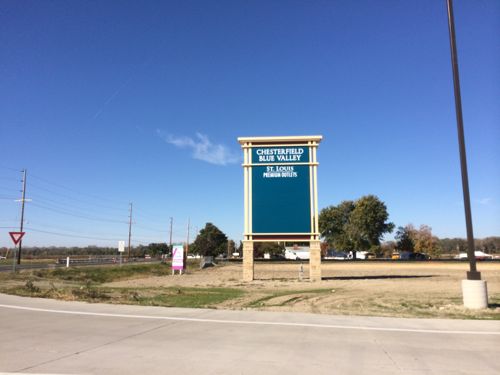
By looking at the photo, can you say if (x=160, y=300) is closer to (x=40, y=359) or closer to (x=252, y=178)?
(x=40, y=359)

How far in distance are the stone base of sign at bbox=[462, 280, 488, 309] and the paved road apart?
2.44 m

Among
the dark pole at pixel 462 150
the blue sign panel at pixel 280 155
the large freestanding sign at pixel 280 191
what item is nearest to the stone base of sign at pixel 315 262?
the large freestanding sign at pixel 280 191

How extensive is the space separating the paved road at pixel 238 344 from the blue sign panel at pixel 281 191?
57.0 feet

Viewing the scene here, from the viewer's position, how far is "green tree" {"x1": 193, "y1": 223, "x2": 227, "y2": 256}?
4247 inches

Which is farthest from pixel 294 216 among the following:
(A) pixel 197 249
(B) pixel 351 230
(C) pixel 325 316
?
(A) pixel 197 249

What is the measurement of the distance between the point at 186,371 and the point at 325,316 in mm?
5674

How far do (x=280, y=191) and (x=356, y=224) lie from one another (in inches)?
2977

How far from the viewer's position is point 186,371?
592 cm

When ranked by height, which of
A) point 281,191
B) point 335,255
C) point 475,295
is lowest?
point 475,295

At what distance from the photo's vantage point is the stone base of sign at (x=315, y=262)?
27484 mm

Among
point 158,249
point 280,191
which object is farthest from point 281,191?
point 158,249

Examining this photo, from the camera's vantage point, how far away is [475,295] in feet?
40.2

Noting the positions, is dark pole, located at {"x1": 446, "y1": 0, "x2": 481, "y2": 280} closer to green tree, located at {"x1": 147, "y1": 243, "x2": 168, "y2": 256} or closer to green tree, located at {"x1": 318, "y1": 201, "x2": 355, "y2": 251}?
green tree, located at {"x1": 318, "y1": 201, "x2": 355, "y2": 251}

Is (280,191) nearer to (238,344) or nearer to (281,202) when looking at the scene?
(281,202)
